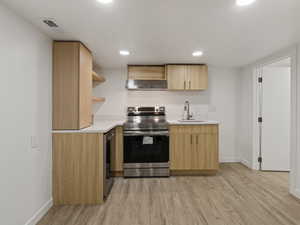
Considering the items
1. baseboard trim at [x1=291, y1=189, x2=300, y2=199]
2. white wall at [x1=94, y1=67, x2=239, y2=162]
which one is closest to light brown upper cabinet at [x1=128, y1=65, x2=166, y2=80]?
white wall at [x1=94, y1=67, x2=239, y2=162]

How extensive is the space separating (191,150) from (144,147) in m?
0.87

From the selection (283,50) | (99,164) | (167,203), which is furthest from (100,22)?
(283,50)

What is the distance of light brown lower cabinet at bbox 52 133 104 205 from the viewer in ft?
7.99

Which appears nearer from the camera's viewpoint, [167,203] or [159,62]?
[167,203]

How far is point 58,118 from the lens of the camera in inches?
96.6

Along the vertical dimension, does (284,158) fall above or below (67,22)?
below

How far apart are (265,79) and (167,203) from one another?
9.84 feet

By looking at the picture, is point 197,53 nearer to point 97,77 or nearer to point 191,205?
point 97,77

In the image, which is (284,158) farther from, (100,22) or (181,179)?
(100,22)

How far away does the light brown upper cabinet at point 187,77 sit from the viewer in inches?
150

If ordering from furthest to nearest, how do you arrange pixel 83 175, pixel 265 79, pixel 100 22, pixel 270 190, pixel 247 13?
pixel 265 79 < pixel 270 190 < pixel 83 175 < pixel 100 22 < pixel 247 13

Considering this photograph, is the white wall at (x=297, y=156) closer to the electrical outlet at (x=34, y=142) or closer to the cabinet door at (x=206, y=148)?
the cabinet door at (x=206, y=148)

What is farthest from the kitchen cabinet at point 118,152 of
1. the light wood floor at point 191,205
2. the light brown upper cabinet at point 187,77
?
the light brown upper cabinet at point 187,77

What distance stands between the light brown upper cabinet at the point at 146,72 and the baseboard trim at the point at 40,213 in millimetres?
2554
